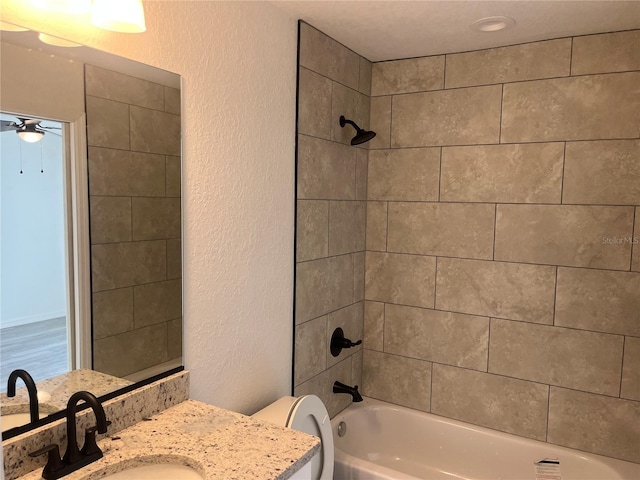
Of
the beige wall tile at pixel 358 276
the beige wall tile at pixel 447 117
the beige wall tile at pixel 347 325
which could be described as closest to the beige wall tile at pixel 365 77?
the beige wall tile at pixel 447 117

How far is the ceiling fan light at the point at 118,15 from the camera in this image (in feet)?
4.12

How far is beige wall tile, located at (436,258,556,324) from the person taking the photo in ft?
8.16

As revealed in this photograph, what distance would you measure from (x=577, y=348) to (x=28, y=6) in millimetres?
2593

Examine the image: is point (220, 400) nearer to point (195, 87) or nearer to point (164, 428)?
point (164, 428)

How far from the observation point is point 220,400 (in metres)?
1.91

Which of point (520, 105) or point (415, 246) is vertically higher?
point (520, 105)

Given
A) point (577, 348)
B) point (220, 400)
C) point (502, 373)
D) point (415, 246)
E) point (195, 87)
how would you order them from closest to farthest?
point (195, 87)
point (220, 400)
point (577, 348)
point (502, 373)
point (415, 246)

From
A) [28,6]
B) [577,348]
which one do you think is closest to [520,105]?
[577,348]

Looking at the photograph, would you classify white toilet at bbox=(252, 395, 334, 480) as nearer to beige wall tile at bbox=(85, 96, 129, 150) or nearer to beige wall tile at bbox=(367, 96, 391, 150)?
beige wall tile at bbox=(85, 96, 129, 150)

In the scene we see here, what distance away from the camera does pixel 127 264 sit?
1.54 m

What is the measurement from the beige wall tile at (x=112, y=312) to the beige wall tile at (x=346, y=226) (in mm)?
1221

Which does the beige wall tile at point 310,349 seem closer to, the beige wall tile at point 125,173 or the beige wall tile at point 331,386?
the beige wall tile at point 331,386

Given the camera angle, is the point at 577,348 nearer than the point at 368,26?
No

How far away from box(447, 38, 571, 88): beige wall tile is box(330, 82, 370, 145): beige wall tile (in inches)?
19.1
